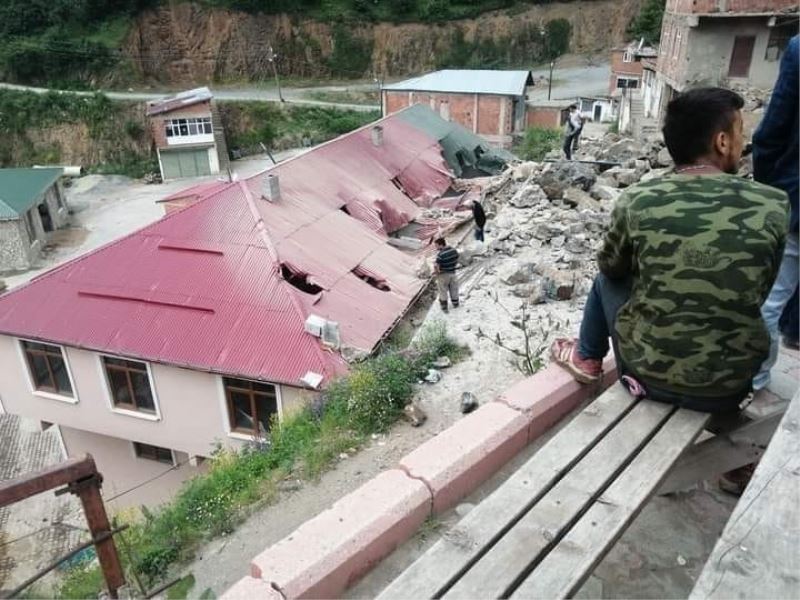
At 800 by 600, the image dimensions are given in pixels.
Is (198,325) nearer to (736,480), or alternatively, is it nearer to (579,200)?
(579,200)

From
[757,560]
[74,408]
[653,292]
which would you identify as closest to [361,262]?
[74,408]

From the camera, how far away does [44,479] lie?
146 inches

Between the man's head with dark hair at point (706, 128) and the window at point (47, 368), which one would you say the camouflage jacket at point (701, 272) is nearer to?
the man's head with dark hair at point (706, 128)

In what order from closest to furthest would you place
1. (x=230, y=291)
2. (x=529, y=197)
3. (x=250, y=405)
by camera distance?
(x=250, y=405), (x=230, y=291), (x=529, y=197)

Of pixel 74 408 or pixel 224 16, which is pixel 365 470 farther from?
pixel 224 16

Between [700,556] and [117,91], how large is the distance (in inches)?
2098

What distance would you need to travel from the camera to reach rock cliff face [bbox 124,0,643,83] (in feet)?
165

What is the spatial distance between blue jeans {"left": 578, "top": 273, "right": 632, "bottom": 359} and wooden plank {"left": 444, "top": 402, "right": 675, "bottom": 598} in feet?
1.56

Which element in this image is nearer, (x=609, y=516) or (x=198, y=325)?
(x=609, y=516)

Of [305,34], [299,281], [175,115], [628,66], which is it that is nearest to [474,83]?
[628,66]

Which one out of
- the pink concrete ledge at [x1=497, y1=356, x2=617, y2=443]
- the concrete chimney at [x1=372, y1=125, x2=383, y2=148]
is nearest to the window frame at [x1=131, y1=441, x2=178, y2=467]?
the pink concrete ledge at [x1=497, y1=356, x2=617, y2=443]

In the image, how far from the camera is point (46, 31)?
48.3m

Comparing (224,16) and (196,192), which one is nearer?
(196,192)

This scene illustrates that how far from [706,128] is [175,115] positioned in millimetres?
40128
